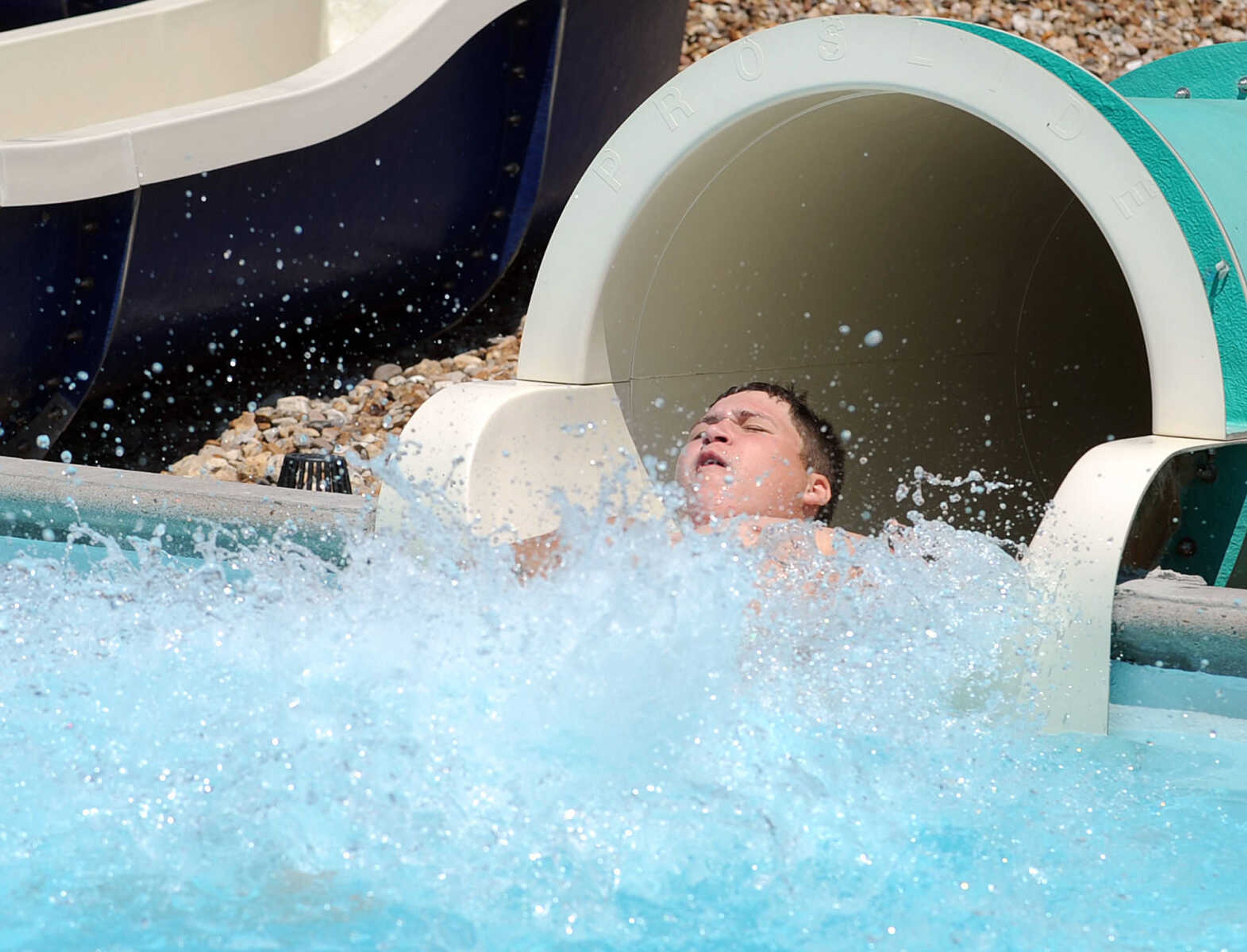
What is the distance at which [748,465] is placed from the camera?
312cm

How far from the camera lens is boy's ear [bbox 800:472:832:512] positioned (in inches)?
128

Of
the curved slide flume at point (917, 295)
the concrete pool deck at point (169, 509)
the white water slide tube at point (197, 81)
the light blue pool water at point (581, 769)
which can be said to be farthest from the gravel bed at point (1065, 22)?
the light blue pool water at point (581, 769)

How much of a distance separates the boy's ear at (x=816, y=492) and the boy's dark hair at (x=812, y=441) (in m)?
0.02

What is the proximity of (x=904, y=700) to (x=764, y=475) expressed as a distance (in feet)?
2.74

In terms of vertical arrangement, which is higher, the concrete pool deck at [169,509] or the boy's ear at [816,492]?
the boy's ear at [816,492]

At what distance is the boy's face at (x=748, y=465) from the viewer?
3.12m

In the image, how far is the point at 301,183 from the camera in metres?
4.74

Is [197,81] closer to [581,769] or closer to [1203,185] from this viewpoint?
[1203,185]

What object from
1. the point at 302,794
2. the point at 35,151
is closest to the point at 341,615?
the point at 302,794

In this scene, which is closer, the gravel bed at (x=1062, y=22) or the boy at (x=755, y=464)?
the boy at (x=755, y=464)

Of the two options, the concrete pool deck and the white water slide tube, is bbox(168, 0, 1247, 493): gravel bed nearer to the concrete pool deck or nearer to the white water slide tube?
the white water slide tube

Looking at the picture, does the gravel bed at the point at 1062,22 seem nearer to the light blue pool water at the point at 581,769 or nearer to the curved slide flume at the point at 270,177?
the curved slide flume at the point at 270,177

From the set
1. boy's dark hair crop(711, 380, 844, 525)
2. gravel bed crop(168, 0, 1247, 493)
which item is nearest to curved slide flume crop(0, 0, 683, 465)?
gravel bed crop(168, 0, 1247, 493)

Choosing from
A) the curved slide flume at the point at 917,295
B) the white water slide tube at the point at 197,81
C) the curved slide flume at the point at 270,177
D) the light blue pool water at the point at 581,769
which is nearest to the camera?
the light blue pool water at the point at 581,769
